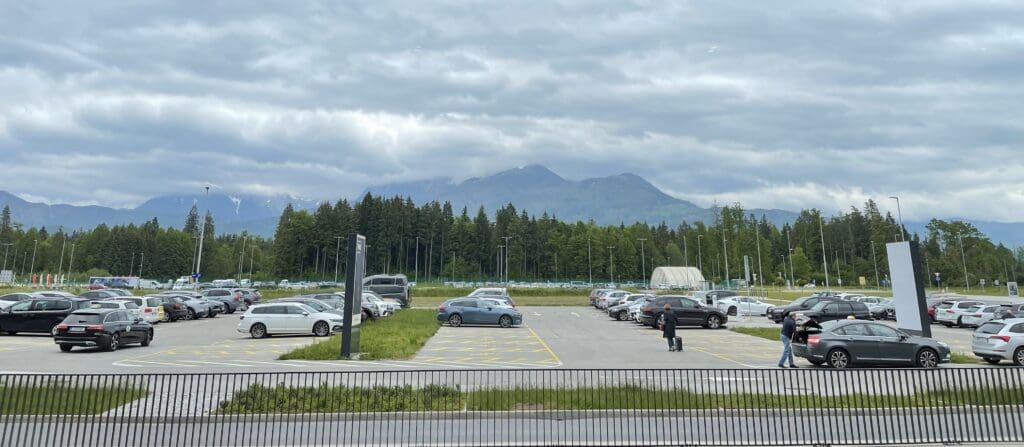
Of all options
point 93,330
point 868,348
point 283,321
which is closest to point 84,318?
point 93,330

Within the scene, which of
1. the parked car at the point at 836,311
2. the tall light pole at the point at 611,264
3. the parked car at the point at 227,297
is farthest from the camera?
the tall light pole at the point at 611,264

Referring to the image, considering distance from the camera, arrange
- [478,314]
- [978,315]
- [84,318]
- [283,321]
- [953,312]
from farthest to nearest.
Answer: [953,312]
[978,315]
[478,314]
[283,321]
[84,318]

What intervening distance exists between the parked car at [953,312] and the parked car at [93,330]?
4048cm

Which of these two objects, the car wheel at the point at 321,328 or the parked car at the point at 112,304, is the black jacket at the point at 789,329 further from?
the parked car at the point at 112,304

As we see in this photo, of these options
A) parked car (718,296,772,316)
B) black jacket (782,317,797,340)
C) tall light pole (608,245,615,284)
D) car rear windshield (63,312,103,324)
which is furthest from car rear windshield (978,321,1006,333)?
tall light pole (608,245,615,284)

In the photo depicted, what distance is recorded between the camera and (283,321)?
2575cm

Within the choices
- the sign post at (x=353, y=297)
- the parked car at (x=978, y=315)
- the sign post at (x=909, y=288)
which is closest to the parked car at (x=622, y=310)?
the parked car at (x=978, y=315)

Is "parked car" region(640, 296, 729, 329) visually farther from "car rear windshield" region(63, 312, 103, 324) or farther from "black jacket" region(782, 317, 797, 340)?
"car rear windshield" region(63, 312, 103, 324)

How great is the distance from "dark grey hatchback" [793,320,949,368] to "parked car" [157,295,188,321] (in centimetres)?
3377

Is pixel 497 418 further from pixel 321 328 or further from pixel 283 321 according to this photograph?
pixel 283 321

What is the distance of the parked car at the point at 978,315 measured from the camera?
31.8m

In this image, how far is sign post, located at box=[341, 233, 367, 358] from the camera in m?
17.8

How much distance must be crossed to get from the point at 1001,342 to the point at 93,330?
91.2 feet

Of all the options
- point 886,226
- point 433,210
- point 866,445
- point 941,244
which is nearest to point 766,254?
point 886,226
